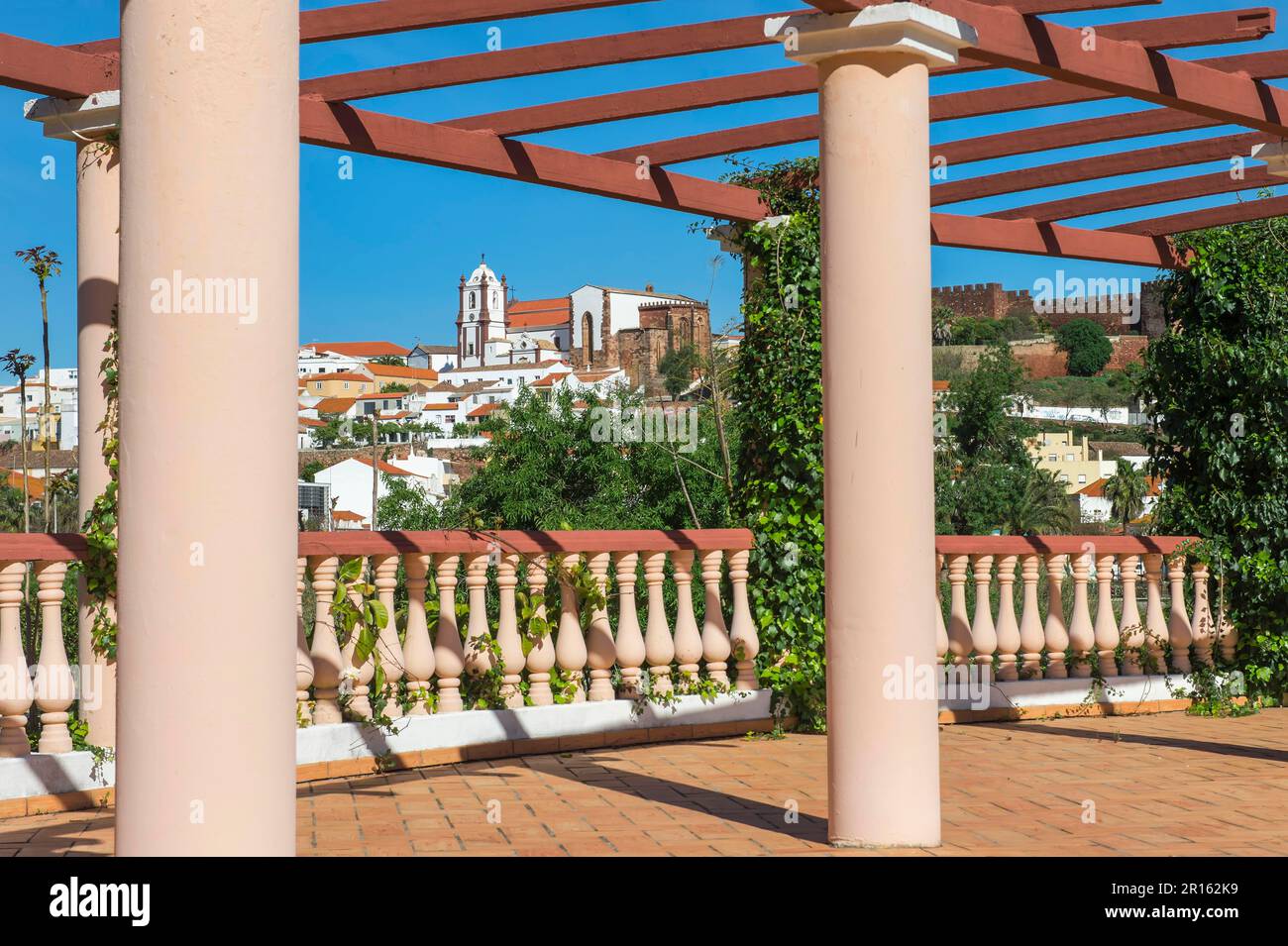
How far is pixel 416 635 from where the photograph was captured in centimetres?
624

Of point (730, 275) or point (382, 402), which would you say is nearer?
point (730, 275)

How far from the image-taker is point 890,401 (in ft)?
14.6

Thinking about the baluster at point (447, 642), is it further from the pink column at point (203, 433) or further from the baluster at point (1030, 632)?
the pink column at point (203, 433)

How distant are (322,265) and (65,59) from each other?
288ft

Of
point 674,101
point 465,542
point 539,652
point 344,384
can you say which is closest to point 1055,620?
point 539,652

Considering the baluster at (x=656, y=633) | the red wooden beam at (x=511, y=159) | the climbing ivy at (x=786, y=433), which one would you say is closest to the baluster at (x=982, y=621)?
the climbing ivy at (x=786, y=433)

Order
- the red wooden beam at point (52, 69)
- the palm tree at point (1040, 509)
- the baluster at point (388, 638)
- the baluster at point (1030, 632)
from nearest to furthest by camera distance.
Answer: the red wooden beam at point (52, 69) → the baluster at point (388, 638) → the baluster at point (1030, 632) → the palm tree at point (1040, 509)

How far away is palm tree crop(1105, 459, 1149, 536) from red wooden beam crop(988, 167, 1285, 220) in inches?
2201

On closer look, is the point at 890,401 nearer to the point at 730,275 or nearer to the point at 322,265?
the point at 730,275

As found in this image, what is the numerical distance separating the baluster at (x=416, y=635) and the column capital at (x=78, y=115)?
7.22 feet

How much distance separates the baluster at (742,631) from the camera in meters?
7.44

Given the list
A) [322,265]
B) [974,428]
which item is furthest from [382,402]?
[974,428]

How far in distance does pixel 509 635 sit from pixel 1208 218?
16.3 ft
